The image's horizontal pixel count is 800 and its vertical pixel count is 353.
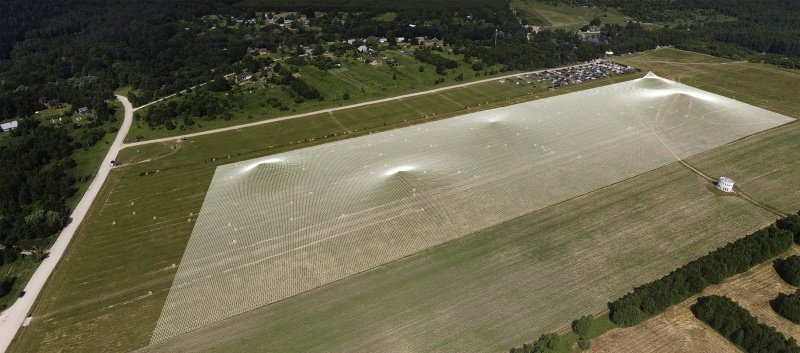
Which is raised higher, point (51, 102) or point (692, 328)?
point (692, 328)

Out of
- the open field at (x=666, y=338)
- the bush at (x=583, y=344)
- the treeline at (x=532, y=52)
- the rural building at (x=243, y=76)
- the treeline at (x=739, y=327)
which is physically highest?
the treeline at (x=532, y=52)

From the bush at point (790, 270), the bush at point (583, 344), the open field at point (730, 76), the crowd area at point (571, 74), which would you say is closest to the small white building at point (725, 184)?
the bush at point (790, 270)

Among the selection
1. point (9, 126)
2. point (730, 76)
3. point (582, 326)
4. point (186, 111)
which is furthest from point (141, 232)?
point (730, 76)

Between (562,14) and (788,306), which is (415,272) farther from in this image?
(562,14)

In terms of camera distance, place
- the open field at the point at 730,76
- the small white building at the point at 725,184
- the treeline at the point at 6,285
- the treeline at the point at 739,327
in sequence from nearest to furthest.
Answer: the treeline at the point at 739,327, the treeline at the point at 6,285, the small white building at the point at 725,184, the open field at the point at 730,76

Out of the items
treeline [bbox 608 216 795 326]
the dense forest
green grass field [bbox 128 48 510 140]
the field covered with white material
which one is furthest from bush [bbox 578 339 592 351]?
the dense forest

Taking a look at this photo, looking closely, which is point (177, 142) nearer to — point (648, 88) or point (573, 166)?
point (573, 166)

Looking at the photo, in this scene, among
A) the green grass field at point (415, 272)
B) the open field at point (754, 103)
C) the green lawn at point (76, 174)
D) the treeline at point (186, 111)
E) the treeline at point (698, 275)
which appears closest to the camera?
the green grass field at point (415, 272)

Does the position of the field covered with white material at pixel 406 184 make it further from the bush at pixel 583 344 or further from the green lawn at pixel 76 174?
the bush at pixel 583 344
